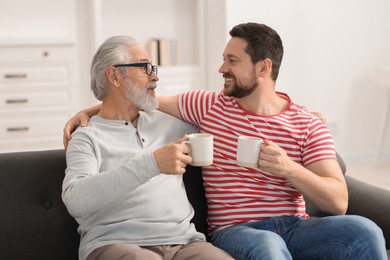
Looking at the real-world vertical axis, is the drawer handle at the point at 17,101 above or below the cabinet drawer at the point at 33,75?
below

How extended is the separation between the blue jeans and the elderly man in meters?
0.08

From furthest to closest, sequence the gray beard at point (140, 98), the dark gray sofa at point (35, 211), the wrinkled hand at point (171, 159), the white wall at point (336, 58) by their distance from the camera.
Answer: the white wall at point (336, 58)
the gray beard at point (140, 98)
the dark gray sofa at point (35, 211)
the wrinkled hand at point (171, 159)

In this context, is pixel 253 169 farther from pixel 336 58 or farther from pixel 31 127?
pixel 336 58

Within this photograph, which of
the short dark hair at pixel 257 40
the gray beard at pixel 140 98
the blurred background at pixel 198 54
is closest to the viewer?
the gray beard at pixel 140 98

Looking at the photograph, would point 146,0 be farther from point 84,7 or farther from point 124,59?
point 124,59

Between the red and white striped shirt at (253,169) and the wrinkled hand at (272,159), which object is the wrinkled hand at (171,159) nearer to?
the wrinkled hand at (272,159)

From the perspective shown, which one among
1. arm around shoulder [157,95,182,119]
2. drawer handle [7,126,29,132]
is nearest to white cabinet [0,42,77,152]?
drawer handle [7,126,29,132]

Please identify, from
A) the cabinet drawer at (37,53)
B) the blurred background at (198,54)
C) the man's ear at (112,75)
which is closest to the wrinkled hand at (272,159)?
the man's ear at (112,75)

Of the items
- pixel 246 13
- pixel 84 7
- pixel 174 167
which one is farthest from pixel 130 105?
pixel 84 7

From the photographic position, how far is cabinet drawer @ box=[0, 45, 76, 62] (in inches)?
203

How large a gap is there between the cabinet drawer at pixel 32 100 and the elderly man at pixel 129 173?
10.2 feet

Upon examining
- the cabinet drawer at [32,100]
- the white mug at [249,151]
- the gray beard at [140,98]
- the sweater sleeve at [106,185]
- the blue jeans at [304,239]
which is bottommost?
the cabinet drawer at [32,100]

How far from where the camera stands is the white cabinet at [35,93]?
5199 mm

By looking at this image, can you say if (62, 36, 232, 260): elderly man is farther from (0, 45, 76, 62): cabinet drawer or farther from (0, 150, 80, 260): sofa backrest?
(0, 45, 76, 62): cabinet drawer
